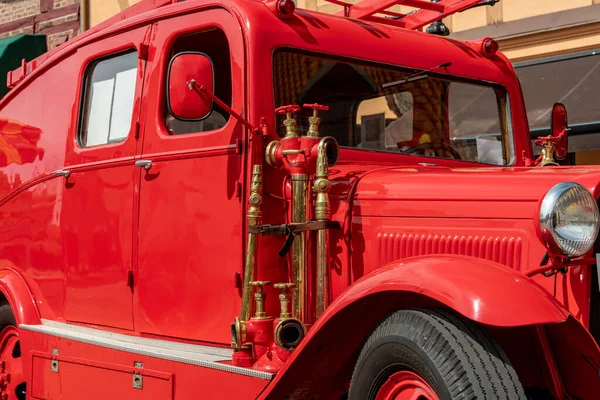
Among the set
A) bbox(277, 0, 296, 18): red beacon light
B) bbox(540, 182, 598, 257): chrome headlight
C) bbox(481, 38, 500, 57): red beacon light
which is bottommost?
bbox(540, 182, 598, 257): chrome headlight

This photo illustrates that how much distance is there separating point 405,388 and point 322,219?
2.73ft

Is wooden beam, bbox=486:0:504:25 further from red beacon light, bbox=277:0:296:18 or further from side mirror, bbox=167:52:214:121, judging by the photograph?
side mirror, bbox=167:52:214:121

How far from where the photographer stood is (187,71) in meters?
3.92

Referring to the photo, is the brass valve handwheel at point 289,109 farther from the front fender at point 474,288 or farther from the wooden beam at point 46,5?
the wooden beam at point 46,5

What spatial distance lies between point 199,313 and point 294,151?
0.97 meters

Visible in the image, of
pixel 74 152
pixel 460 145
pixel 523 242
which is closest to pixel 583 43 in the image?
pixel 460 145

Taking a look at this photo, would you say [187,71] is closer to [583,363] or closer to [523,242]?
[523,242]

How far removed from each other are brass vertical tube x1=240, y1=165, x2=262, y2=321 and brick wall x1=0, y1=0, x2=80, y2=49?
11470 millimetres

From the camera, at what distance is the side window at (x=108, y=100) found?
4.77 metres

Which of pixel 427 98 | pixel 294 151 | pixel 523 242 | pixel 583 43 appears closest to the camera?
pixel 523 242

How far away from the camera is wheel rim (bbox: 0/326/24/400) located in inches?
218

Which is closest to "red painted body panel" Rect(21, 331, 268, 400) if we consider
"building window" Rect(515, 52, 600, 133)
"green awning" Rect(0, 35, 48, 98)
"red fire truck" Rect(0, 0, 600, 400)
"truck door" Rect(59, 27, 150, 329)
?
"red fire truck" Rect(0, 0, 600, 400)

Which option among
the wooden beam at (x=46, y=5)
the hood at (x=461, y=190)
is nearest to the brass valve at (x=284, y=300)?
the hood at (x=461, y=190)

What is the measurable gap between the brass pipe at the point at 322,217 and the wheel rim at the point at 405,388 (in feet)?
2.06
